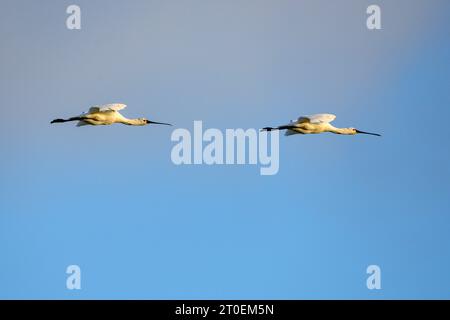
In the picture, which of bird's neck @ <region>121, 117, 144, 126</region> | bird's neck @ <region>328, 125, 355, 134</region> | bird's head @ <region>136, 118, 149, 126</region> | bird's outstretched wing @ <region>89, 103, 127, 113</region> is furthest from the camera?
bird's head @ <region>136, 118, 149, 126</region>

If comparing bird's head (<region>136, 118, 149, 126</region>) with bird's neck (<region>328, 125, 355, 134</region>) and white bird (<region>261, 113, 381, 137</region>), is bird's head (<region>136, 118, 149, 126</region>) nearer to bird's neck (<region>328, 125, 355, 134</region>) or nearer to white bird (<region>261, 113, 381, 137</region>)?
white bird (<region>261, 113, 381, 137</region>)

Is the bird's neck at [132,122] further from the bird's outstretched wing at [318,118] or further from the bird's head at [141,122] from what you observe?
the bird's outstretched wing at [318,118]

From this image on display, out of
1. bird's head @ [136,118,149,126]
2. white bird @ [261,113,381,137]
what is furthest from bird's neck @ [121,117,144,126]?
white bird @ [261,113,381,137]

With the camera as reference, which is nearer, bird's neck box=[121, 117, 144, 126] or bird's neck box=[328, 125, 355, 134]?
bird's neck box=[121, 117, 144, 126]

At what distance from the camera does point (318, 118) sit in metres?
28.6

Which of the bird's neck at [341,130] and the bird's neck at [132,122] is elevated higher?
the bird's neck at [132,122]

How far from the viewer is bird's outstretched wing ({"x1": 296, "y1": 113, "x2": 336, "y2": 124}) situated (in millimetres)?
28492

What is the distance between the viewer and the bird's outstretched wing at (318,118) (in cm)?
2849

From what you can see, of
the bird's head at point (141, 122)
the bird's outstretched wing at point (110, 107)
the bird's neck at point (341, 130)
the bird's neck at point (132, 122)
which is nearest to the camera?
the bird's outstretched wing at point (110, 107)

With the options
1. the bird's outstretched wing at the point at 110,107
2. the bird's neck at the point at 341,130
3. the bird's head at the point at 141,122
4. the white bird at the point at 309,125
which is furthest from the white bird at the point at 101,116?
the bird's neck at the point at 341,130
